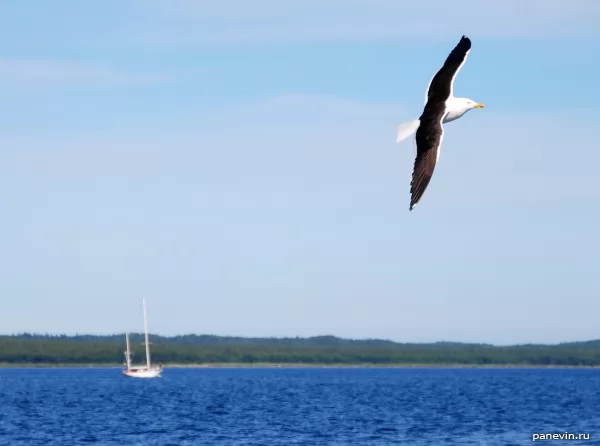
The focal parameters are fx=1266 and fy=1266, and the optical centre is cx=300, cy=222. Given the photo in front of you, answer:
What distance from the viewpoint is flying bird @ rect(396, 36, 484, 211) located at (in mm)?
17766

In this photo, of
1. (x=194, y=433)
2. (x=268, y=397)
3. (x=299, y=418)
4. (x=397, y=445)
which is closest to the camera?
(x=397, y=445)

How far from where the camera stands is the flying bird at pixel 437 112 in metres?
17.8

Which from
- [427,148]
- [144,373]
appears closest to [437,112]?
[427,148]

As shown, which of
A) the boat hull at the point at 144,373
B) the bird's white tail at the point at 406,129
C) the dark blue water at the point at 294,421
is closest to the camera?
the bird's white tail at the point at 406,129

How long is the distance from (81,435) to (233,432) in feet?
24.2

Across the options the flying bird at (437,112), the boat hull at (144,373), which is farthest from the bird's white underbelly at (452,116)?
the boat hull at (144,373)

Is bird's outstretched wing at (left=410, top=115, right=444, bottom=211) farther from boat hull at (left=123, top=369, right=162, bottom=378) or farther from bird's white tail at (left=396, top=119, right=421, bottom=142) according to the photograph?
boat hull at (left=123, top=369, right=162, bottom=378)

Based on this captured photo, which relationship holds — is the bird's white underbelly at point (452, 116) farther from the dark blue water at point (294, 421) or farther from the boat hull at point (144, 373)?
the boat hull at point (144, 373)

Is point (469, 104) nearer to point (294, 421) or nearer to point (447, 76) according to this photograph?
point (447, 76)

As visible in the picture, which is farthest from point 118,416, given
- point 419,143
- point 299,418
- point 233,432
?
point 419,143

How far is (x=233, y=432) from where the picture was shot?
61.9 m

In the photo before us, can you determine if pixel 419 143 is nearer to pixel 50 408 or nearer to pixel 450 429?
pixel 450 429

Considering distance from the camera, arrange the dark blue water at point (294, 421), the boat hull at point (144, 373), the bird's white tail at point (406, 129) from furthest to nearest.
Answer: the boat hull at point (144, 373), the dark blue water at point (294, 421), the bird's white tail at point (406, 129)

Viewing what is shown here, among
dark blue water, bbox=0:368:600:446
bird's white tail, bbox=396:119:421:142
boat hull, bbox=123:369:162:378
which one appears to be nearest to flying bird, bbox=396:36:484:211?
bird's white tail, bbox=396:119:421:142
